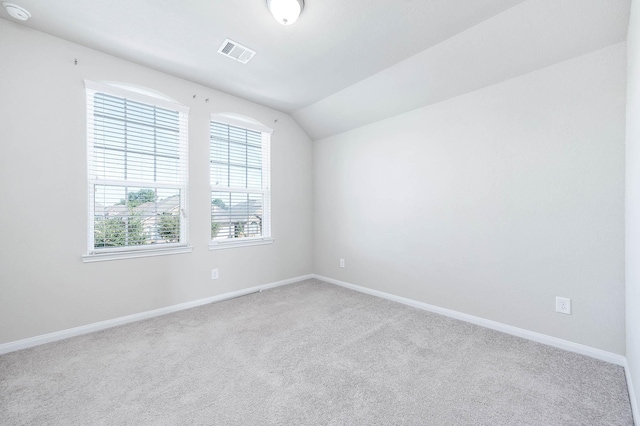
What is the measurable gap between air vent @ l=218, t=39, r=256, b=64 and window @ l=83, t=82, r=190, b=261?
91 cm

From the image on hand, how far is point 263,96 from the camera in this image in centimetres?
350

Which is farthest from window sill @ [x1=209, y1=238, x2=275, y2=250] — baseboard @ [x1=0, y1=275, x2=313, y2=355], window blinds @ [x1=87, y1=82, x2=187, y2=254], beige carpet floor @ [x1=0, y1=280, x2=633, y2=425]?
beige carpet floor @ [x1=0, y1=280, x2=633, y2=425]

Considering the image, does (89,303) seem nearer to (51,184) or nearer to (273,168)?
(51,184)

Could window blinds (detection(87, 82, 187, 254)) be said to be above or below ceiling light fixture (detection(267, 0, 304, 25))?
below

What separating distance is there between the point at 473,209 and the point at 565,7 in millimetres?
1621

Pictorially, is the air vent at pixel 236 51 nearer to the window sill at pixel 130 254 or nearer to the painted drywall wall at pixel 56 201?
the painted drywall wall at pixel 56 201

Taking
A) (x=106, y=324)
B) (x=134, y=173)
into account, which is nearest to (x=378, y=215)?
(x=134, y=173)

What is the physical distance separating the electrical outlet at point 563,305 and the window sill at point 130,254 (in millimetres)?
3563

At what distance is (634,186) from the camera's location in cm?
155

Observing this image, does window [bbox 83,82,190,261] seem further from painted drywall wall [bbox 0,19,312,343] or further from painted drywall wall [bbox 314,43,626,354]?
painted drywall wall [bbox 314,43,626,354]

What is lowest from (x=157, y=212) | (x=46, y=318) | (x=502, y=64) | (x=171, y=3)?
(x=46, y=318)

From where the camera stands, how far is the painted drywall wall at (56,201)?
2.19 m

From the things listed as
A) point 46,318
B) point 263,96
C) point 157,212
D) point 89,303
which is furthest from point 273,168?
point 46,318

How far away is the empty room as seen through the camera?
5.63ft
